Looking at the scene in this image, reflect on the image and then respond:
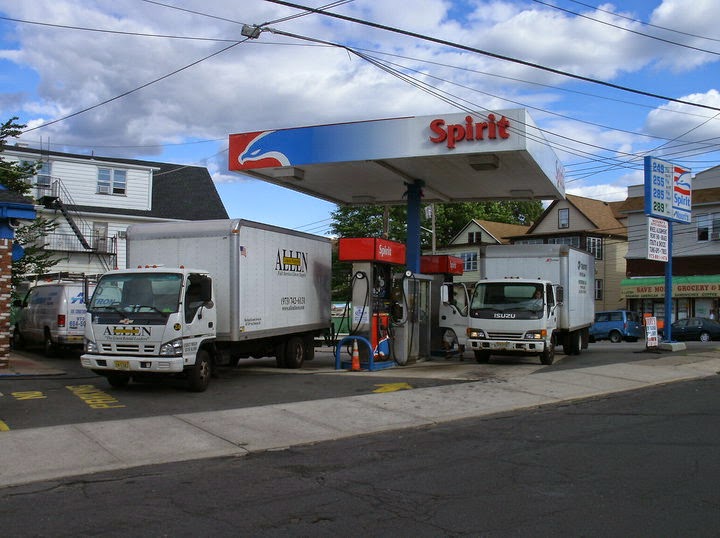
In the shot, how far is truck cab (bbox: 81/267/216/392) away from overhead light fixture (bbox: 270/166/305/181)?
6.50 metres

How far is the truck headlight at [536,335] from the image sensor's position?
17.1 meters

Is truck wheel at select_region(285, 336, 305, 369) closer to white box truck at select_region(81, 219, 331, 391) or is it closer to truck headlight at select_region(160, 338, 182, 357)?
white box truck at select_region(81, 219, 331, 391)

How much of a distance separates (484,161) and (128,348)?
9.75 metres

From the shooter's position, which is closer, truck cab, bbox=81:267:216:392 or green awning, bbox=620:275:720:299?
truck cab, bbox=81:267:216:392

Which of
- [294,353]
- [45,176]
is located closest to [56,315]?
[294,353]

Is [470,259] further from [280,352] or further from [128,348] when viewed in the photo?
[128,348]

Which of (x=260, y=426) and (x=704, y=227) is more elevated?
(x=704, y=227)

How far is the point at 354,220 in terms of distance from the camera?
58.6m

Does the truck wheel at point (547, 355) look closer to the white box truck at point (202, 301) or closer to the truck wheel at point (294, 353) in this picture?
the white box truck at point (202, 301)

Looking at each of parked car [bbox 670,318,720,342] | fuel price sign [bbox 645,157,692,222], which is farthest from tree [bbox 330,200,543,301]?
fuel price sign [bbox 645,157,692,222]

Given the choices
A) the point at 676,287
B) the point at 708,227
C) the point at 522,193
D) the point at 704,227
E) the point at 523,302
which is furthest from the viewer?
the point at 704,227

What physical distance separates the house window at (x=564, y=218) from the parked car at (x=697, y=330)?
58.3ft

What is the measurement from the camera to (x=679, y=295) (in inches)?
1665

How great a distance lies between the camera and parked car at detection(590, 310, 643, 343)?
39094 millimetres
